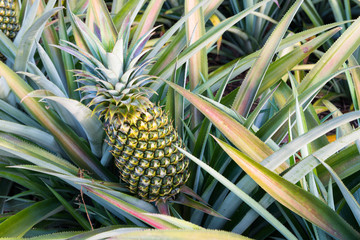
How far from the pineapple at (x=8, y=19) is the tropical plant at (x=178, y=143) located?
0.21ft

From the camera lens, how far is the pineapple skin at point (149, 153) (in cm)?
87

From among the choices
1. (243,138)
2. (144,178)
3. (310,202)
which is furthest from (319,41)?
(144,178)

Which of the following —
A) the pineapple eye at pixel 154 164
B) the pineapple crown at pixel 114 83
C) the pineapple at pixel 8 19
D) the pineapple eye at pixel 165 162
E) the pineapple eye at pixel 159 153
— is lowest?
the pineapple at pixel 8 19

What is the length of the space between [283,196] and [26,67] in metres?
0.92

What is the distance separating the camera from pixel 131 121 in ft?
2.83

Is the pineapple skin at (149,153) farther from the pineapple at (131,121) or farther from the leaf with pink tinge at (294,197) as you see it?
the leaf with pink tinge at (294,197)

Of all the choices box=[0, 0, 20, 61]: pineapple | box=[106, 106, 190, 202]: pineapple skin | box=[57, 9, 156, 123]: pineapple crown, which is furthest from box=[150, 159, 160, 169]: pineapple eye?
box=[0, 0, 20, 61]: pineapple

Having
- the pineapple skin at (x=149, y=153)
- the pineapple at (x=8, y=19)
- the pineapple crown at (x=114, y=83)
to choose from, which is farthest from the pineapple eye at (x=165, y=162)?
the pineapple at (x=8, y=19)

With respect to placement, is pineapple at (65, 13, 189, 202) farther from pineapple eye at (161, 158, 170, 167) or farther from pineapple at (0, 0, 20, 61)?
pineapple at (0, 0, 20, 61)

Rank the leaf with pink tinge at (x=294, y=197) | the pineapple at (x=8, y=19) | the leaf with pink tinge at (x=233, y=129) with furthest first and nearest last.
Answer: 1. the pineapple at (x=8, y=19)
2. the leaf with pink tinge at (x=233, y=129)
3. the leaf with pink tinge at (x=294, y=197)

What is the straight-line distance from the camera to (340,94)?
1.92 m

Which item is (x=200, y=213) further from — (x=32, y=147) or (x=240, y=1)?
(x=240, y=1)

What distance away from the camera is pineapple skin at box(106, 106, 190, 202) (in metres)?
0.87

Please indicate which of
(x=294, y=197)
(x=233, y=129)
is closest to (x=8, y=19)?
(x=233, y=129)
